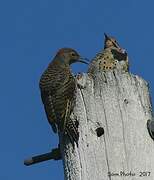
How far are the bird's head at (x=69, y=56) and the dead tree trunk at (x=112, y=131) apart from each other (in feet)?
4.24

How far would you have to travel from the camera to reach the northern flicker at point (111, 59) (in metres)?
4.81

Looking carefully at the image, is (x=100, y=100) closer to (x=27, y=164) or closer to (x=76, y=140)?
(x=76, y=140)

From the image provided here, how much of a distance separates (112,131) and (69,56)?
5.65ft

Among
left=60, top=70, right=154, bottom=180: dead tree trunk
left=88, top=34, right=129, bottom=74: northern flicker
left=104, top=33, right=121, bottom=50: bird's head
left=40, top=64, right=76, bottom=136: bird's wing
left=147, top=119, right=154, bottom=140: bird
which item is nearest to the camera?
left=60, top=70, right=154, bottom=180: dead tree trunk

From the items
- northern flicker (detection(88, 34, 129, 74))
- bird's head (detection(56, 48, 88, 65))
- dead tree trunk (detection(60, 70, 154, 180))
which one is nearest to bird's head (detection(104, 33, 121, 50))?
northern flicker (detection(88, 34, 129, 74))

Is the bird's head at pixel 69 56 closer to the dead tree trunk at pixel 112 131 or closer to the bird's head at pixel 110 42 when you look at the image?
the dead tree trunk at pixel 112 131

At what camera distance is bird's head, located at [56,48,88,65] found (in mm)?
5125

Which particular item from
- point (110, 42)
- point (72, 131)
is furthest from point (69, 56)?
point (110, 42)

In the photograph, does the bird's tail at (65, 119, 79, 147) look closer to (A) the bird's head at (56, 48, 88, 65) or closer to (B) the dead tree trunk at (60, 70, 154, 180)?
(B) the dead tree trunk at (60, 70, 154, 180)

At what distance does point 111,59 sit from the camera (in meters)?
5.83

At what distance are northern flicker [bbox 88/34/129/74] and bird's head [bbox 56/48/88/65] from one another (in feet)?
0.52

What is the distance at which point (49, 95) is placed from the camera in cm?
429

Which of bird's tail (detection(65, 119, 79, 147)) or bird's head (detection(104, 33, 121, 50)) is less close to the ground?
bird's head (detection(104, 33, 121, 50))

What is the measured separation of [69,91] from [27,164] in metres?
0.54
